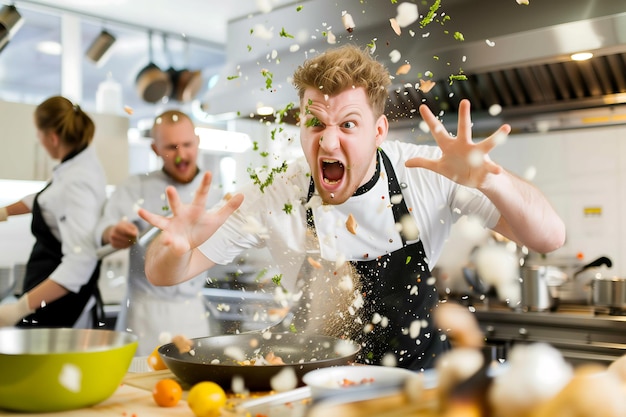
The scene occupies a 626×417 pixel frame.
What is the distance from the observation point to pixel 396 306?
1.50 m

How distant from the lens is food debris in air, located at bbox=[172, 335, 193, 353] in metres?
1.10

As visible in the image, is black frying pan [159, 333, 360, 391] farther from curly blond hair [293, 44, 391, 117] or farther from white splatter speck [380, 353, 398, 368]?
curly blond hair [293, 44, 391, 117]

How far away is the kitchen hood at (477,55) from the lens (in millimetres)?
2104

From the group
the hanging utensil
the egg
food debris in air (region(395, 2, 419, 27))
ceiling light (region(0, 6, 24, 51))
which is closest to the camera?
the egg

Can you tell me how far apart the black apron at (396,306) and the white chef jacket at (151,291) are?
1.18m

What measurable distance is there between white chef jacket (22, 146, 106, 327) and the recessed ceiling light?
1826mm

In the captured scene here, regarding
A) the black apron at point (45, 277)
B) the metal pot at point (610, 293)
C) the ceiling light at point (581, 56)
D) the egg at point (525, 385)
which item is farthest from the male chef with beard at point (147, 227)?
the egg at point (525, 385)

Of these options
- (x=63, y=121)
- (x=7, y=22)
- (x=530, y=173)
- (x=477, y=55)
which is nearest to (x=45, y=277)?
(x=63, y=121)

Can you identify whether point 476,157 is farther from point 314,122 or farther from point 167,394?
point 167,394

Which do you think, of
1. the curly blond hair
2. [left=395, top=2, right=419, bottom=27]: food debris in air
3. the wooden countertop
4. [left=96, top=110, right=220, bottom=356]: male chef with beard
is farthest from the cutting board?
[left=96, top=110, right=220, bottom=356]: male chef with beard

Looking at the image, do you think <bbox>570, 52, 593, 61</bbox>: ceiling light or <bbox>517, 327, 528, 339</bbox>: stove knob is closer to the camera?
<bbox>570, 52, 593, 61</bbox>: ceiling light

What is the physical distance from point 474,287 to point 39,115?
1974mm

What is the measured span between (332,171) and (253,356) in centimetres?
54

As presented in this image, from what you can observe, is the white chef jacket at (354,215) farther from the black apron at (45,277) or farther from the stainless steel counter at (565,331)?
the black apron at (45,277)
